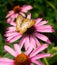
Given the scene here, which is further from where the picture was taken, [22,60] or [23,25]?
[23,25]

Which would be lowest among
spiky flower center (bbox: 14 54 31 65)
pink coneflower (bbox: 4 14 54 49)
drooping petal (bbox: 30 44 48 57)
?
spiky flower center (bbox: 14 54 31 65)

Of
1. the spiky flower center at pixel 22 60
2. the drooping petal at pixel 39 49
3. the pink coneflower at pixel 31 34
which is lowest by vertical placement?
the spiky flower center at pixel 22 60

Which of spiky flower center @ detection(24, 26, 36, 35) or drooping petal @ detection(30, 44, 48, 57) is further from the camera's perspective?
spiky flower center @ detection(24, 26, 36, 35)

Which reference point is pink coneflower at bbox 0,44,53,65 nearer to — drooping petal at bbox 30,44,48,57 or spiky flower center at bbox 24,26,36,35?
drooping petal at bbox 30,44,48,57

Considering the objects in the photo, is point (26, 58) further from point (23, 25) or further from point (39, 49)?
point (23, 25)

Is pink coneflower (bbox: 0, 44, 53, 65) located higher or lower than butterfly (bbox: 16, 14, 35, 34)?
lower

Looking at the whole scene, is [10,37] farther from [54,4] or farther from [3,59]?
[54,4]

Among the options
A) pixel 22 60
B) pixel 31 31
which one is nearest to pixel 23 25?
pixel 31 31

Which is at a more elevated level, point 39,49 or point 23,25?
point 23,25

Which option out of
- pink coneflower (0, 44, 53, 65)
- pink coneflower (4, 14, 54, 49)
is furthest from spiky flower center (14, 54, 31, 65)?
pink coneflower (4, 14, 54, 49)

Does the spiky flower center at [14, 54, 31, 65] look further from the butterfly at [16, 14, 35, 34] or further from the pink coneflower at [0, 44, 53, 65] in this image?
the butterfly at [16, 14, 35, 34]

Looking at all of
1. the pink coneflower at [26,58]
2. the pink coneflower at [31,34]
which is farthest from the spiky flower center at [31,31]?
the pink coneflower at [26,58]

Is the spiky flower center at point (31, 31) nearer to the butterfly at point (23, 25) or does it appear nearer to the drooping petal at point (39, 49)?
the butterfly at point (23, 25)
